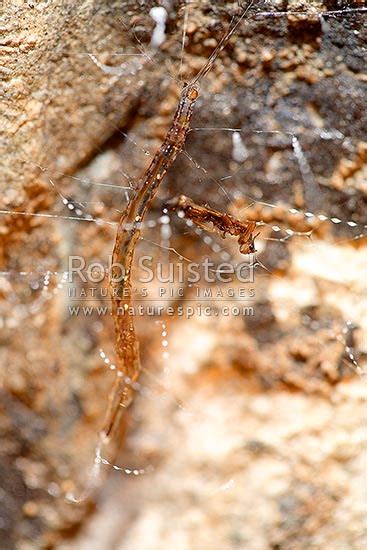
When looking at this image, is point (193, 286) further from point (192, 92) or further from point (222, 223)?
point (192, 92)

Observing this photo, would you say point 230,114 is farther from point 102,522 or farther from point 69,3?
point 102,522

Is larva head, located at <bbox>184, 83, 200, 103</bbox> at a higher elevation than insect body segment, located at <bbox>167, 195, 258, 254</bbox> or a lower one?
higher

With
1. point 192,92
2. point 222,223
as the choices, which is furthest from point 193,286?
point 192,92

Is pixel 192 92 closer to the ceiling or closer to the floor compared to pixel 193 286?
closer to the ceiling

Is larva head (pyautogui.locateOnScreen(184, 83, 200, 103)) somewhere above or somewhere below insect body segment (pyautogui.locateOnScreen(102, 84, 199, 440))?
above

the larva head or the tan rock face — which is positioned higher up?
the larva head

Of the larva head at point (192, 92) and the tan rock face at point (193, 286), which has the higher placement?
the larva head at point (192, 92)

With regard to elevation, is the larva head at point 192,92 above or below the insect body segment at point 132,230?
above

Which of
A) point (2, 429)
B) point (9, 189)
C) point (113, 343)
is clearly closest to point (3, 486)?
point (2, 429)

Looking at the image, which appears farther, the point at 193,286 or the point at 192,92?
the point at 193,286
